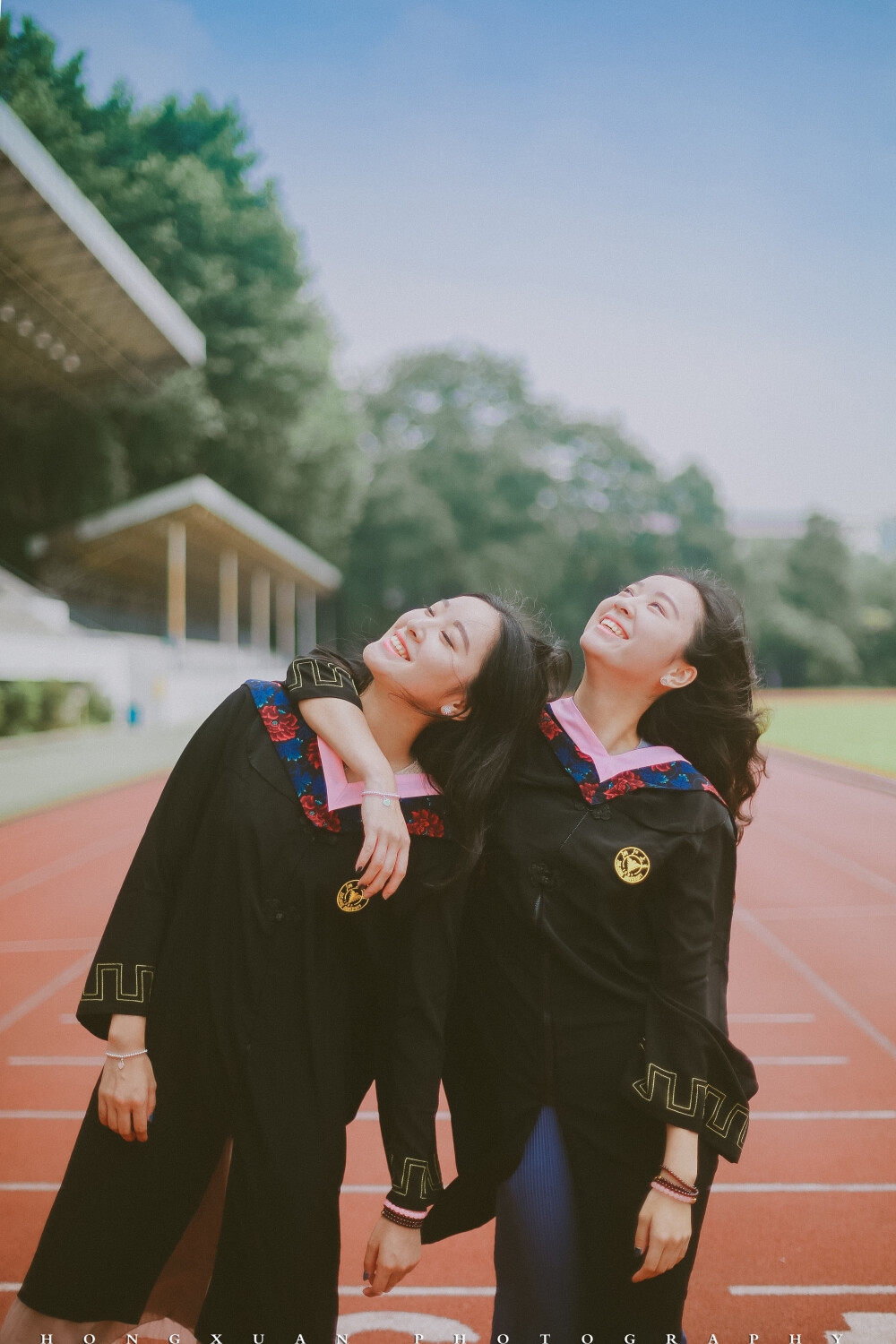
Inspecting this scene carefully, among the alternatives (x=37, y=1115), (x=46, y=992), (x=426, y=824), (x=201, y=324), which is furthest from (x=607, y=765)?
(x=201, y=324)

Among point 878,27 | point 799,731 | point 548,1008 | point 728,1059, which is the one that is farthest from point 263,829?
point 799,731

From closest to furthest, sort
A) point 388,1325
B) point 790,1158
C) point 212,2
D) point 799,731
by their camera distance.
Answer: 1. point 388,1325
2. point 790,1158
3. point 212,2
4. point 799,731

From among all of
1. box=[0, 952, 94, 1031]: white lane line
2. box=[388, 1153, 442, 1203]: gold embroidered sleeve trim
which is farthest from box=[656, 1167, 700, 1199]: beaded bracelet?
box=[0, 952, 94, 1031]: white lane line

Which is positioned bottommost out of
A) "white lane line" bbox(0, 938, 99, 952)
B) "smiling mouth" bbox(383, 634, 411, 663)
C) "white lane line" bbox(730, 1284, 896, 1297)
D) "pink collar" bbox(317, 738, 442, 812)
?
"white lane line" bbox(730, 1284, 896, 1297)

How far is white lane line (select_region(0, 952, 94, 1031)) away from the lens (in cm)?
326

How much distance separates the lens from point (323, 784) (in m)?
1.39

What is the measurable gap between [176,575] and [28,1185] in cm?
1496

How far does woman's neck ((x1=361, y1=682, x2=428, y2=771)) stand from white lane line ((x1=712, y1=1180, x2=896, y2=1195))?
1820mm

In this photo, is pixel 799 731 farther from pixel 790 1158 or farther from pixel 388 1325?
pixel 388 1325

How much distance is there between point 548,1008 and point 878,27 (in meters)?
3.32

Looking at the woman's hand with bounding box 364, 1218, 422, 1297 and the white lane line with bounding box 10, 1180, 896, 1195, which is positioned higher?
the woman's hand with bounding box 364, 1218, 422, 1297

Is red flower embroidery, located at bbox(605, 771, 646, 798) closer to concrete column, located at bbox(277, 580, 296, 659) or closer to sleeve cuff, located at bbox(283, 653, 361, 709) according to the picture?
sleeve cuff, located at bbox(283, 653, 361, 709)

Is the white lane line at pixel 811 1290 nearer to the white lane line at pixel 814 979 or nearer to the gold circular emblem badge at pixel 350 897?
the white lane line at pixel 814 979

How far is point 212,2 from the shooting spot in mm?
3271
